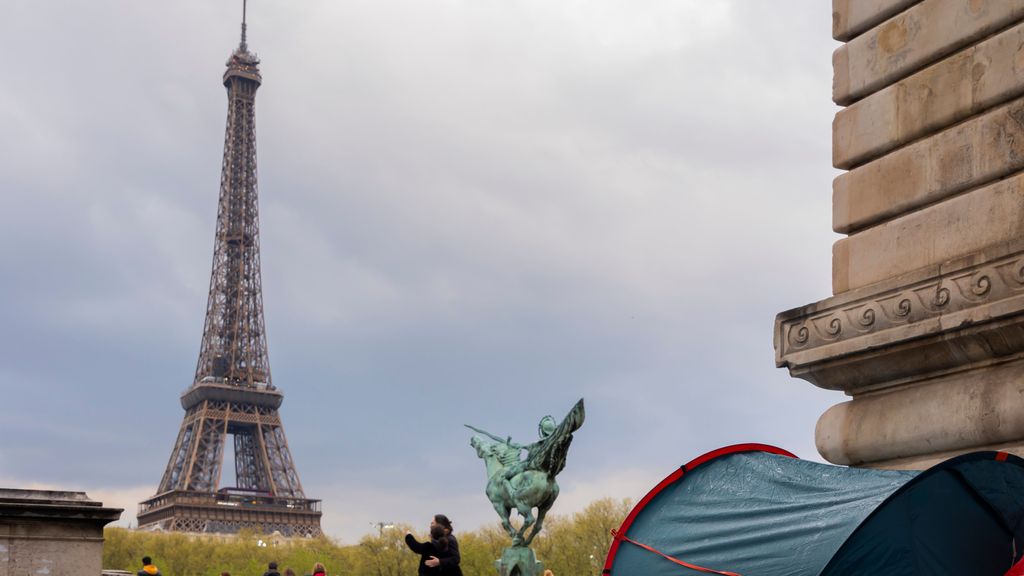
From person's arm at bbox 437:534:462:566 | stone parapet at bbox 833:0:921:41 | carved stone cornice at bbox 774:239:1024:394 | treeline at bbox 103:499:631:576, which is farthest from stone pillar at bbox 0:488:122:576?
treeline at bbox 103:499:631:576

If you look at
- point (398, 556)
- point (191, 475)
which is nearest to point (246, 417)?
point (191, 475)

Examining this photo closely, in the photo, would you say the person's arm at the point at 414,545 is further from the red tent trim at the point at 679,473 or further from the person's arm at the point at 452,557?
the red tent trim at the point at 679,473

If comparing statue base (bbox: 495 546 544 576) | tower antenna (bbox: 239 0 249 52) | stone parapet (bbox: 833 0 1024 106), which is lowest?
statue base (bbox: 495 546 544 576)

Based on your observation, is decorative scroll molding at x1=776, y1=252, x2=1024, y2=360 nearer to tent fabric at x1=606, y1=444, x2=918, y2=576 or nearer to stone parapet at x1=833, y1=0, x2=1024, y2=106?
tent fabric at x1=606, y1=444, x2=918, y2=576

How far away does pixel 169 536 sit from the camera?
106m

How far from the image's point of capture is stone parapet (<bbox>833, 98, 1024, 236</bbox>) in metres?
8.32

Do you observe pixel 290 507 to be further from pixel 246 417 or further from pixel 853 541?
pixel 853 541

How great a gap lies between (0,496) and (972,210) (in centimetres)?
998

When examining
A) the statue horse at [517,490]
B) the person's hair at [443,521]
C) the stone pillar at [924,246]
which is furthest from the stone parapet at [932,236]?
the statue horse at [517,490]

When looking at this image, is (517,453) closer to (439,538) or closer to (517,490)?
(517,490)

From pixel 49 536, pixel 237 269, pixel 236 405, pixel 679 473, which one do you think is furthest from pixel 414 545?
pixel 237 269

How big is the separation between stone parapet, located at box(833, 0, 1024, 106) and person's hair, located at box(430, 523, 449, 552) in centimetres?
813

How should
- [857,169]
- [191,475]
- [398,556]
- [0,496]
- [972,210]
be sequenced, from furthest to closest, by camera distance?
[191,475] → [398,556] → [0,496] → [857,169] → [972,210]

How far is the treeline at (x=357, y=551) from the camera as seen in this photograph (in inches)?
3226
